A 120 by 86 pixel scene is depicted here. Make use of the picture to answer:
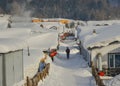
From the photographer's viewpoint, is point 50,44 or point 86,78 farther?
point 50,44

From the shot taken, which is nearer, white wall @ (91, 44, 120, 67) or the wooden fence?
the wooden fence

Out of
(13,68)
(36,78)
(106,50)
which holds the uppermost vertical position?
(13,68)

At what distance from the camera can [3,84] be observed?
16.7 metres

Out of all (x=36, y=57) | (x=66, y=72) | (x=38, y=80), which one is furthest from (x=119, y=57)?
(x=38, y=80)

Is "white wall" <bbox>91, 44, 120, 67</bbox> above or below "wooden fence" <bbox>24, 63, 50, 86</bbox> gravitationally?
above

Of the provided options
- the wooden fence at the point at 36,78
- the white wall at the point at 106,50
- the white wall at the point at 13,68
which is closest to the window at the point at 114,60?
the white wall at the point at 106,50

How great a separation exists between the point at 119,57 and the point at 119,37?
1.35m

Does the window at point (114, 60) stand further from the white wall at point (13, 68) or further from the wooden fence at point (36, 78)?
the white wall at point (13, 68)

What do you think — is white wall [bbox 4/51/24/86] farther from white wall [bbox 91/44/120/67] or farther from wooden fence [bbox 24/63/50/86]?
white wall [bbox 91/44/120/67]

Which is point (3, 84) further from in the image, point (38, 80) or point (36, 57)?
point (36, 57)

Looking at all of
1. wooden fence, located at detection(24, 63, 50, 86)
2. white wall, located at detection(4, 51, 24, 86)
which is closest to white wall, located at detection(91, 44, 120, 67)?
wooden fence, located at detection(24, 63, 50, 86)

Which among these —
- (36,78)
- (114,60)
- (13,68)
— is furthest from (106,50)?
(13,68)

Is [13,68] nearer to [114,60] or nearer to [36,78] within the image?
[36,78]

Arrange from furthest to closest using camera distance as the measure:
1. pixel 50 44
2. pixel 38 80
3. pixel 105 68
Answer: pixel 50 44 → pixel 105 68 → pixel 38 80
